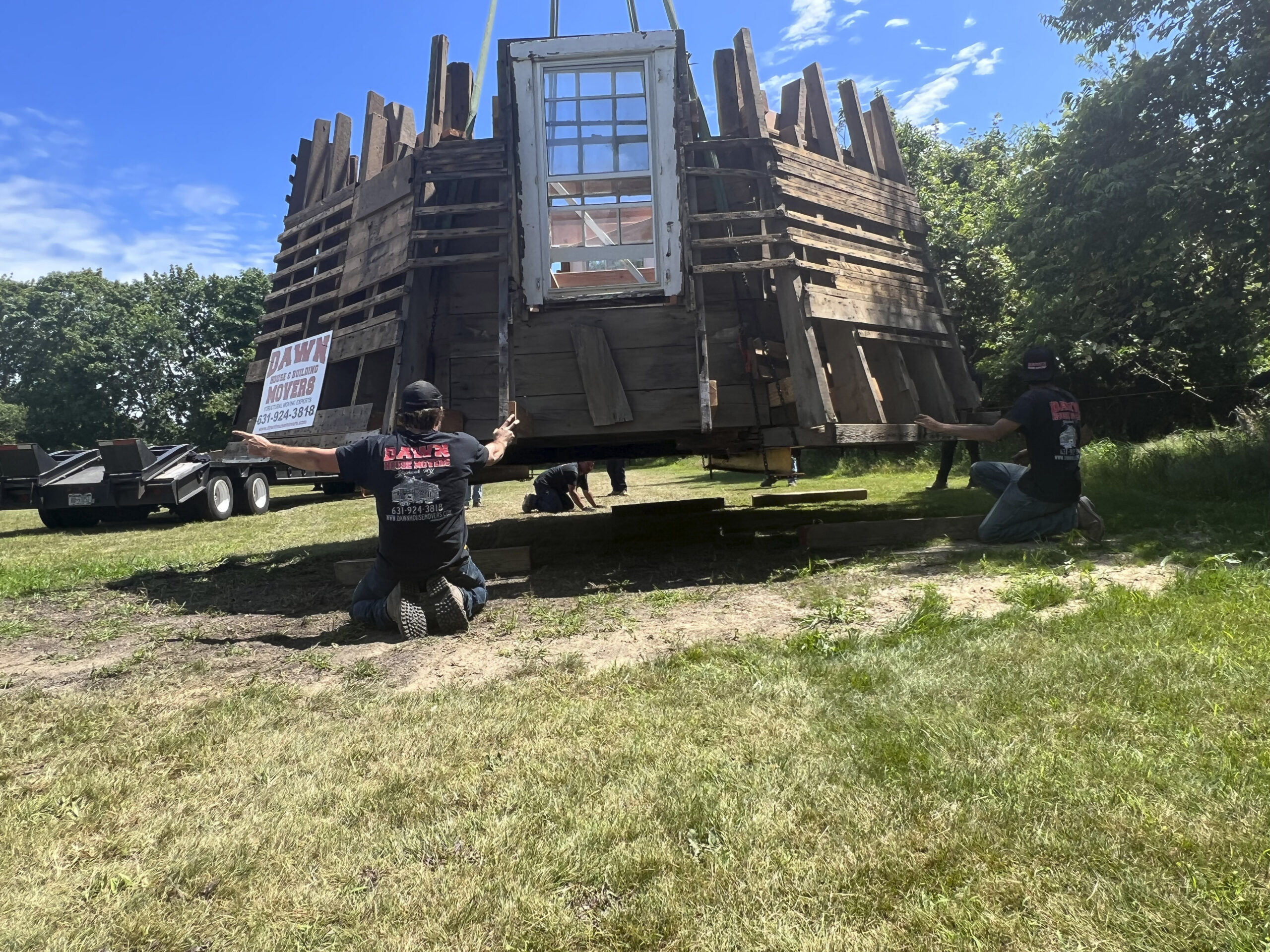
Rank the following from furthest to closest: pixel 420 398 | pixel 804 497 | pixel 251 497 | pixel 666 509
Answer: pixel 251 497, pixel 804 497, pixel 666 509, pixel 420 398

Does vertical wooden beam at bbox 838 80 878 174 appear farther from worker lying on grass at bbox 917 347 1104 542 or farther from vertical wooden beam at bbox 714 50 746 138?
worker lying on grass at bbox 917 347 1104 542

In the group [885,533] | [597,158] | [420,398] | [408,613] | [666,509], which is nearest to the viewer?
[408,613]

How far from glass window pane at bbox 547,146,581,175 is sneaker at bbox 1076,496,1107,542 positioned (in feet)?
16.5

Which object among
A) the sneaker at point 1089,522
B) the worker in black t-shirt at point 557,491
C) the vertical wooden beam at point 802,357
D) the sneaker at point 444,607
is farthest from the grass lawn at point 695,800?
the worker in black t-shirt at point 557,491

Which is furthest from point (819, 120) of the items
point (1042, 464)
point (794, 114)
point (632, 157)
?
point (1042, 464)

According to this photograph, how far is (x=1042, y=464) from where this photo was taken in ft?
21.1

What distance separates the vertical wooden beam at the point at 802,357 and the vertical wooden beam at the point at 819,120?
185cm

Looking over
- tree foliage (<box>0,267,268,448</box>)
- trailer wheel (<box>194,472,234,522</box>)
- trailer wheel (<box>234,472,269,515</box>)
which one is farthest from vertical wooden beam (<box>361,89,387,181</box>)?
tree foliage (<box>0,267,268,448</box>)

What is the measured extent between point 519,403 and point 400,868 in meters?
5.47

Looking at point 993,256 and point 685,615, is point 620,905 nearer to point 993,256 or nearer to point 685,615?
point 685,615

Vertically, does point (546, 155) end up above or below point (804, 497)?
above

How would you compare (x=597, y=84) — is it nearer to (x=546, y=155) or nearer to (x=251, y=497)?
(x=546, y=155)

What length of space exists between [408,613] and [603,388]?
312 cm

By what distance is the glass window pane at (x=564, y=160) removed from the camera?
25.3ft
